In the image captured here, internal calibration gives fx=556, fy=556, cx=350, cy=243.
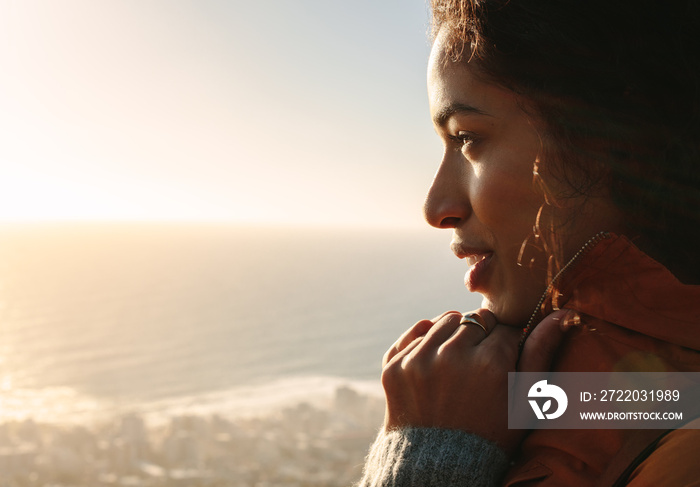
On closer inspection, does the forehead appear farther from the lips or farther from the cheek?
the lips

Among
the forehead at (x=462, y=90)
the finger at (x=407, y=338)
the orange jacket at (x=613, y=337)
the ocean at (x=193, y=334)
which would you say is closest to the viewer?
the orange jacket at (x=613, y=337)

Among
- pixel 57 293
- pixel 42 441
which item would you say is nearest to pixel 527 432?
pixel 42 441

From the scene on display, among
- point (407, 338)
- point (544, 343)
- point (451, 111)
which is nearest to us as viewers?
point (544, 343)

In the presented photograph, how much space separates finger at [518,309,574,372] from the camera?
4.65 ft

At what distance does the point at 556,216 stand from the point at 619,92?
1.12ft

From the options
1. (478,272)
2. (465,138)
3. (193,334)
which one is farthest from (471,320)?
(193,334)

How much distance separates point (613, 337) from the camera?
1.33m

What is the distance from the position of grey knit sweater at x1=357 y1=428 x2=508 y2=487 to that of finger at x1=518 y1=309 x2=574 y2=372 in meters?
0.23

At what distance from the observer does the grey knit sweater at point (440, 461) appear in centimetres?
138

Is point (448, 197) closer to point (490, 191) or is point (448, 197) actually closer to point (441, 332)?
point (490, 191)

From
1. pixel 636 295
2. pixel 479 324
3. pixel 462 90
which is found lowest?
pixel 479 324

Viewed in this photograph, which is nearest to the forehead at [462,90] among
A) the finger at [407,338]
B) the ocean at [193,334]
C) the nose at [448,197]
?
the nose at [448,197]

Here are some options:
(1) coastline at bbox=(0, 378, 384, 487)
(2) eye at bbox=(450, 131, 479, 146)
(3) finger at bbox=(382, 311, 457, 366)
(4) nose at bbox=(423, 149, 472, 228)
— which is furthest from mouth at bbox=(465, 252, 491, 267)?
(1) coastline at bbox=(0, 378, 384, 487)

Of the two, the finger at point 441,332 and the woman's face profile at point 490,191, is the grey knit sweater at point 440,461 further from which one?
the woman's face profile at point 490,191
